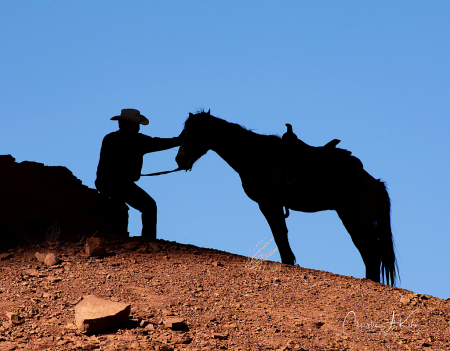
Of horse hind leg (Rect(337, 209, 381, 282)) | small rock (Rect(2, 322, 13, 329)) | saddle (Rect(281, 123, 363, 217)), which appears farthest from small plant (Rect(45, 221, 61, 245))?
horse hind leg (Rect(337, 209, 381, 282))

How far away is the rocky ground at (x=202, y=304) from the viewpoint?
418 cm

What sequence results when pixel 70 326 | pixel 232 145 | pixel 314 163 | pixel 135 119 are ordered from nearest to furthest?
1. pixel 70 326
2. pixel 232 145
3. pixel 135 119
4. pixel 314 163

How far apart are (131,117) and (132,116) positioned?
0.11 ft

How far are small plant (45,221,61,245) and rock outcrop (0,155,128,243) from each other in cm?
3

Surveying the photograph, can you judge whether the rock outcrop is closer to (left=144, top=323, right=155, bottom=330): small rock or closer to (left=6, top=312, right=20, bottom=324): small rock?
(left=6, top=312, right=20, bottom=324): small rock

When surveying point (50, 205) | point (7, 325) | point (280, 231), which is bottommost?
point (7, 325)

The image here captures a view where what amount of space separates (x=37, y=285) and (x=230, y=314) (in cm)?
220

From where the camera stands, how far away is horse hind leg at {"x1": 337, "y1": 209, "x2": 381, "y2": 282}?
7941 millimetres

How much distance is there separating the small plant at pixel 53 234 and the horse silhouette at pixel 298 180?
6.78ft

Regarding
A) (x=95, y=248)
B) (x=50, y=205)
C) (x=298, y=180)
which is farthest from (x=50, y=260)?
(x=298, y=180)

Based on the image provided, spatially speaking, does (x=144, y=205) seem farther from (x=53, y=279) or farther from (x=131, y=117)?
(x=53, y=279)

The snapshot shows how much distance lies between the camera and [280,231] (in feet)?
22.7

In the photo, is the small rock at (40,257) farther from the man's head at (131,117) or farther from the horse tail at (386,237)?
the horse tail at (386,237)

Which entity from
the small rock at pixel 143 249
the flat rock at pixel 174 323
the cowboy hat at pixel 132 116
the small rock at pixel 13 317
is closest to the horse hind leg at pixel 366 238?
the small rock at pixel 143 249
